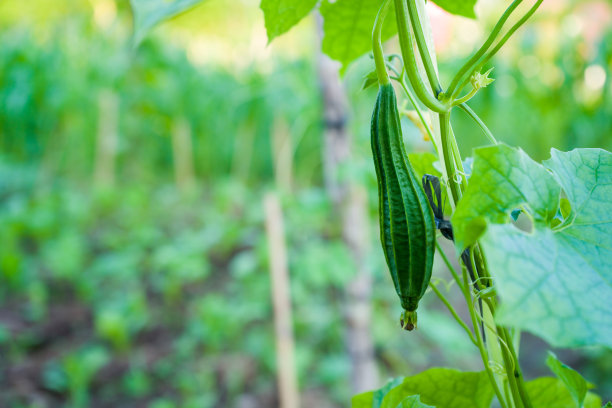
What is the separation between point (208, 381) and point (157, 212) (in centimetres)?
173

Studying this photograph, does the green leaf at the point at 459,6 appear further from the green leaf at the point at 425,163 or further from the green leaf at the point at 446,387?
the green leaf at the point at 446,387

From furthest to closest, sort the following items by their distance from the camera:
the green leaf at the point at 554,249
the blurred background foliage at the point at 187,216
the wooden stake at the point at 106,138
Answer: the wooden stake at the point at 106,138
the blurred background foliage at the point at 187,216
the green leaf at the point at 554,249

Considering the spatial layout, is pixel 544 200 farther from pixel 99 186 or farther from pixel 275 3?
pixel 99 186

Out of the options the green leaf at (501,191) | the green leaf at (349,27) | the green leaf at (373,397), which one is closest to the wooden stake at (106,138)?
the green leaf at (349,27)

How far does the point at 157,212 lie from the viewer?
3311 mm

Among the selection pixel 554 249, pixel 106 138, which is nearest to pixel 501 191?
pixel 554 249

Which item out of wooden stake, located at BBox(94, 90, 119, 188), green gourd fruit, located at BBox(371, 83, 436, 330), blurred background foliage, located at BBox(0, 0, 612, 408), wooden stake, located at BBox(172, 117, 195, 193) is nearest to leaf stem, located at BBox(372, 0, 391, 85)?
green gourd fruit, located at BBox(371, 83, 436, 330)

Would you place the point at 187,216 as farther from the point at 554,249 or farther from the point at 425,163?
the point at 554,249

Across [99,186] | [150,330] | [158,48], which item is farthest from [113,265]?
[158,48]

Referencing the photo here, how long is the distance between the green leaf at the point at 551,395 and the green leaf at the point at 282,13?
0.39 meters

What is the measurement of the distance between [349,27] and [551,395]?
0.39 metres

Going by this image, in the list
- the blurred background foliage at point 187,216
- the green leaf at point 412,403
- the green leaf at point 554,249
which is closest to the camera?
the green leaf at point 554,249

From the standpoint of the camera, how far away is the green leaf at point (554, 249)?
22 cm

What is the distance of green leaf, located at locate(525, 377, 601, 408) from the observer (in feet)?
1.40
